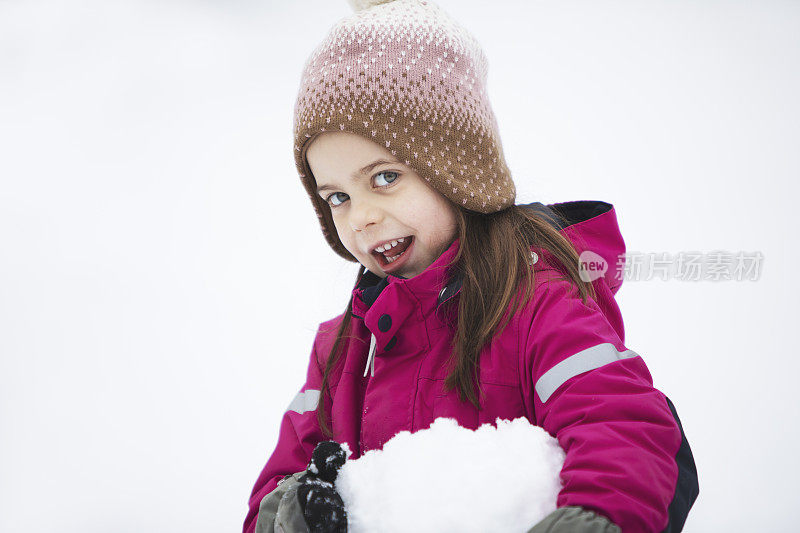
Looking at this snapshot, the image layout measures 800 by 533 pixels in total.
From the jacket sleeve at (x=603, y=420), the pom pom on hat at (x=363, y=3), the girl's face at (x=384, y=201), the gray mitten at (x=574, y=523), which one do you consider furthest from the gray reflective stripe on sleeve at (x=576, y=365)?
the pom pom on hat at (x=363, y=3)

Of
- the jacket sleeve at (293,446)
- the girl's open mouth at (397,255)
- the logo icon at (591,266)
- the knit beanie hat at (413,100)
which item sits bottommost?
the jacket sleeve at (293,446)

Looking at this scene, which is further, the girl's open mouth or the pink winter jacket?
the girl's open mouth

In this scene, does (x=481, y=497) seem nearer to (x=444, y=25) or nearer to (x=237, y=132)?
(x=444, y=25)

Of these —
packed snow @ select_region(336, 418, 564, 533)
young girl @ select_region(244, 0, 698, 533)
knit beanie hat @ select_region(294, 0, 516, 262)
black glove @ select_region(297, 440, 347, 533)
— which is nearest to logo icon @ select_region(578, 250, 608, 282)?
young girl @ select_region(244, 0, 698, 533)

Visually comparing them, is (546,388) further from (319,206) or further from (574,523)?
(319,206)

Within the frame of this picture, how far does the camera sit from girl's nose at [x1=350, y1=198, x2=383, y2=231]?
2.94ft

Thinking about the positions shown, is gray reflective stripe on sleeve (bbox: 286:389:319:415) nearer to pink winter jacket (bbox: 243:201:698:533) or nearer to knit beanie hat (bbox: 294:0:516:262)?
pink winter jacket (bbox: 243:201:698:533)

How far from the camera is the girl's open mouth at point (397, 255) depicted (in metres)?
0.94

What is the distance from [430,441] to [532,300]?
24 centimetres

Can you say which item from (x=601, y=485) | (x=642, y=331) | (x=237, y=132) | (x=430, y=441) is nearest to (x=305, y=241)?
(x=237, y=132)

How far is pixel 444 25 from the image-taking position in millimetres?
978

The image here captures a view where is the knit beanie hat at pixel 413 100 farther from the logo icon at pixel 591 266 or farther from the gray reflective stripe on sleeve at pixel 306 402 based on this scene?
the gray reflective stripe on sleeve at pixel 306 402

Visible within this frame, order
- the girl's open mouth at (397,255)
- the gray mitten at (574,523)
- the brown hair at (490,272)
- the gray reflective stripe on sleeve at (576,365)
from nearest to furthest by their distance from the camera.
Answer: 1. the gray mitten at (574,523)
2. the gray reflective stripe on sleeve at (576,365)
3. the brown hair at (490,272)
4. the girl's open mouth at (397,255)

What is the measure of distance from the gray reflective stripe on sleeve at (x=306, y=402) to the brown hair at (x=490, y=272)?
43 mm
